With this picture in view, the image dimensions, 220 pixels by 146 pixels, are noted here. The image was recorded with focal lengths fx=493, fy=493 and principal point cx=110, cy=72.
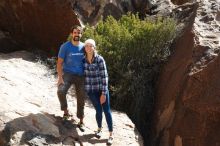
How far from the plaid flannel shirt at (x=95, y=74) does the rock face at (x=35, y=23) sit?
3708mm

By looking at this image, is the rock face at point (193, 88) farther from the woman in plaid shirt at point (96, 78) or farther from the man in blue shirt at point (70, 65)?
the man in blue shirt at point (70, 65)

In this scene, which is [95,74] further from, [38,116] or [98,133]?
[38,116]

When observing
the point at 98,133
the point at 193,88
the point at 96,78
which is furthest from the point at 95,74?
the point at 193,88

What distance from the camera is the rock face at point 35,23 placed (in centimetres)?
1152

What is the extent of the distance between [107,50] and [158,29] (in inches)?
47.9

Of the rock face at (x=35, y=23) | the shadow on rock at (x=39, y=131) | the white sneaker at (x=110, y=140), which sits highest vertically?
the rock face at (x=35, y=23)

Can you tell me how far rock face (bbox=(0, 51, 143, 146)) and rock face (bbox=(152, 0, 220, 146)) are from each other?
694mm

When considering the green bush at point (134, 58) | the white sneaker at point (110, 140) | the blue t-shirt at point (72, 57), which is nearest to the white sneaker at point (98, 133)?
the white sneaker at point (110, 140)

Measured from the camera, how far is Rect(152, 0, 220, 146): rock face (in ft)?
28.3

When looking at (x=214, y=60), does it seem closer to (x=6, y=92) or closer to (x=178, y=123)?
(x=178, y=123)

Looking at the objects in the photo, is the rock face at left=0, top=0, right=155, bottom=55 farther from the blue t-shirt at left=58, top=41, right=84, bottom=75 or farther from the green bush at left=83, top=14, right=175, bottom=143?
the blue t-shirt at left=58, top=41, right=84, bottom=75

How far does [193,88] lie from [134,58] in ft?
7.11

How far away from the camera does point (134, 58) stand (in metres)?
10.7

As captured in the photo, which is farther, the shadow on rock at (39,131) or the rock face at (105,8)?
the rock face at (105,8)
